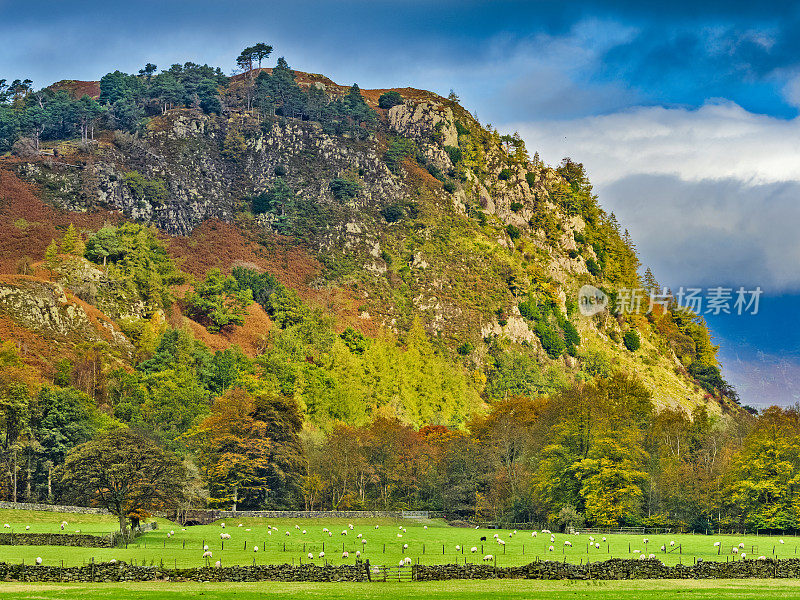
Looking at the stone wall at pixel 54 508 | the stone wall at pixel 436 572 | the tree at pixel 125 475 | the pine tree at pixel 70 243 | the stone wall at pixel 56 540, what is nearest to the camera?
the stone wall at pixel 436 572

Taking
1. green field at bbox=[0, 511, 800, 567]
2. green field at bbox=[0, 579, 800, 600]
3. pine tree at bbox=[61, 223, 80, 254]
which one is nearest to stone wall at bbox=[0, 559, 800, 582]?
green field at bbox=[0, 579, 800, 600]

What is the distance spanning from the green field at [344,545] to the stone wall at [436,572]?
16.4 ft

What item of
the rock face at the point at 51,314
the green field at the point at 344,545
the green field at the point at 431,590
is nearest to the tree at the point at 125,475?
the green field at the point at 344,545

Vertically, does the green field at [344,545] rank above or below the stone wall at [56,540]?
below

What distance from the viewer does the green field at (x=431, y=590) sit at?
62562 millimetres

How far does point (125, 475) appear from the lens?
93.0 m

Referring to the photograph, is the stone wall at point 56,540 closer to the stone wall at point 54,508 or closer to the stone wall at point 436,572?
the stone wall at point 436,572

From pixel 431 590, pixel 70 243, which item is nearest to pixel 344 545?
pixel 431 590

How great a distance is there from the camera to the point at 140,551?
274ft

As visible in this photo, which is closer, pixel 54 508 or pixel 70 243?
pixel 54 508

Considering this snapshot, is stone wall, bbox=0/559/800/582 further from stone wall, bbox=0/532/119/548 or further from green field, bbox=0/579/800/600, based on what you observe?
stone wall, bbox=0/532/119/548

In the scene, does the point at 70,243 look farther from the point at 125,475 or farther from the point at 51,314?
the point at 125,475

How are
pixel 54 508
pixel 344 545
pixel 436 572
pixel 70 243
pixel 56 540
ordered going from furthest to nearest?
pixel 70 243
pixel 54 508
pixel 344 545
pixel 56 540
pixel 436 572

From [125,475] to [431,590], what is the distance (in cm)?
3706
